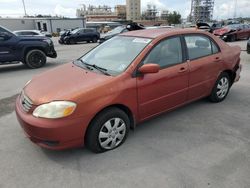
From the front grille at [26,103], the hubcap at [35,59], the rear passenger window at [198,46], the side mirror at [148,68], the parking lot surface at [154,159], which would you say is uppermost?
the rear passenger window at [198,46]

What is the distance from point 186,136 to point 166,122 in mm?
541

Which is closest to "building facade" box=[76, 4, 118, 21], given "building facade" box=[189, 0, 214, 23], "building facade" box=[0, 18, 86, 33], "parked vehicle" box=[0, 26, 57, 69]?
"building facade" box=[189, 0, 214, 23]

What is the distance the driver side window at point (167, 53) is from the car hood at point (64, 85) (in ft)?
2.59

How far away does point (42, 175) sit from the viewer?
2781mm

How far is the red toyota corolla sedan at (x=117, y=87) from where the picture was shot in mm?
2807

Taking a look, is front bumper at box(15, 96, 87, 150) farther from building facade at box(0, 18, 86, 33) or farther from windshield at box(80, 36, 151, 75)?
building facade at box(0, 18, 86, 33)

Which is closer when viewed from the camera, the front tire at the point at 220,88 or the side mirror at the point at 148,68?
the side mirror at the point at 148,68

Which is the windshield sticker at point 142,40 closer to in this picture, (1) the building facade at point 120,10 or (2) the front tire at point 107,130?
(2) the front tire at point 107,130

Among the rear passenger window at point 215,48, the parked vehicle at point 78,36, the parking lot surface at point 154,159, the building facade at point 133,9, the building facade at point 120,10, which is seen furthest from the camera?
the building facade at point 120,10

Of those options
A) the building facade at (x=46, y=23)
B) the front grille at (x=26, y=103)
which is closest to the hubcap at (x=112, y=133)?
the front grille at (x=26, y=103)

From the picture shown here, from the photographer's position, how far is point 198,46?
425cm

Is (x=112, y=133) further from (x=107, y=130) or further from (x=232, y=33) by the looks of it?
(x=232, y=33)

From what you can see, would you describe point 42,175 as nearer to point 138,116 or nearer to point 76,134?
point 76,134

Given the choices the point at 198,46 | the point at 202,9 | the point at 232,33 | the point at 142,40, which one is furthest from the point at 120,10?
the point at 142,40
